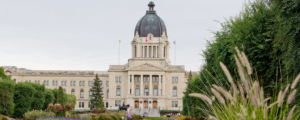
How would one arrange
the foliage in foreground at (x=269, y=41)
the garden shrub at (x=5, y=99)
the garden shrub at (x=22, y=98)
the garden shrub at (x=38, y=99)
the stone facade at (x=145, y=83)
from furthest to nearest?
the stone facade at (x=145, y=83), the garden shrub at (x=38, y=99), the garden shrub at (x=22, y=98), the garden shrub at (x=5, y=99), the foliage in foreground at (x=269, y=41)

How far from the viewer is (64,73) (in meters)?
98.8

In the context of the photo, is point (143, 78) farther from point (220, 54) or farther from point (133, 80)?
point (220, 54)

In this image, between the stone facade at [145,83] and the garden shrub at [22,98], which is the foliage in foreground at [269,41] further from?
the stone facade at [145,83]

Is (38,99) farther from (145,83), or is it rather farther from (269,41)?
(145,83)

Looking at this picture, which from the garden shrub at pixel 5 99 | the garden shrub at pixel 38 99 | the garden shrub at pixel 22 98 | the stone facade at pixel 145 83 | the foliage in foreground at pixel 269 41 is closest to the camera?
the foliage in foreground at pixel 269 41

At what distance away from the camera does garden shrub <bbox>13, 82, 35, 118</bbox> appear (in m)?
36.3

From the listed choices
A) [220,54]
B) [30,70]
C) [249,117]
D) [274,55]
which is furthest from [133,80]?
[249,117]

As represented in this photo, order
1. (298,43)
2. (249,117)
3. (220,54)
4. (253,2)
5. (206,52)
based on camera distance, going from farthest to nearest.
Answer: (206,52) < (220,54) < (253,2) < (298,43) < (249,117)

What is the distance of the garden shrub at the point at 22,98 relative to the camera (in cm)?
3631

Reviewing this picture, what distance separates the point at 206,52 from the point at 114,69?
64.0 metres

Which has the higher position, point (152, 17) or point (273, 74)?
point (152, 17)

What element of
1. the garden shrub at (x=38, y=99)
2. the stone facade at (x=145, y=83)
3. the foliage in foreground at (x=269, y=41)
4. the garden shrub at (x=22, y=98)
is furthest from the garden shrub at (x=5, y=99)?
the stone facade at (x=145, y=83)

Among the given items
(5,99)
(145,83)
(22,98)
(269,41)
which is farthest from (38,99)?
(145,83)

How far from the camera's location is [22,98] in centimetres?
3722
